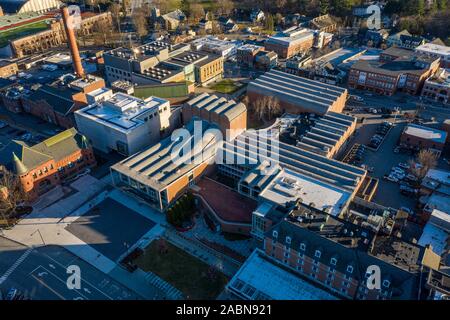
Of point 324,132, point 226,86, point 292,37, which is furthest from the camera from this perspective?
point 292,37

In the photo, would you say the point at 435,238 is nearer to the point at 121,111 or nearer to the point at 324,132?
the point at 324,132

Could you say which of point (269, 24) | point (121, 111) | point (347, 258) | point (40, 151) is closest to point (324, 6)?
point (269, 24)

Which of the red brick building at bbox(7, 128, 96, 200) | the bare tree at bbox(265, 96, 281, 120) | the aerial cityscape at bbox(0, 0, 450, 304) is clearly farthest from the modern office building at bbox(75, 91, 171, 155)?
the bare tree at bbox(265, 96, 281, 120)

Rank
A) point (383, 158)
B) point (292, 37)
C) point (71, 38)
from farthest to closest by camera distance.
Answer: point (292, 37) → point (71, 38) → point (383, 158)

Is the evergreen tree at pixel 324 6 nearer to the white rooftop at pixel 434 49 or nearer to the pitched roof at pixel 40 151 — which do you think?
the white rooftop at pixel 434 49

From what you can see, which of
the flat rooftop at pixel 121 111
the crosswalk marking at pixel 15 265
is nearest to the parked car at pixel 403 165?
the flat rooftop at pixel 121 111

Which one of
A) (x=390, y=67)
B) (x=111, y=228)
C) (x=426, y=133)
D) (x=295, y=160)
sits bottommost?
(x=111, y=228)

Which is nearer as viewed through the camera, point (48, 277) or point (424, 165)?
point (48, 277)

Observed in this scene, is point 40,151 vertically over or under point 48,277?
over
